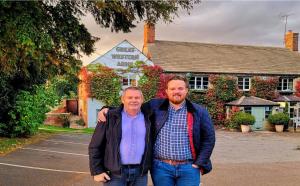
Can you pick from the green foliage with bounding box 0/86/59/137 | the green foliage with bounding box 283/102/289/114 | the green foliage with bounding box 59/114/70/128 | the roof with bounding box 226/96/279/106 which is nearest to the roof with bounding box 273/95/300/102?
the green foliage with bounding box 283/102/289/114

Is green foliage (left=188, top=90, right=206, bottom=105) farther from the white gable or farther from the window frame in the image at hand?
the window frame

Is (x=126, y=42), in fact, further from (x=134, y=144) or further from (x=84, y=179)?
(x=134, y=144)

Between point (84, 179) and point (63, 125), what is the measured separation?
2332 centimetres

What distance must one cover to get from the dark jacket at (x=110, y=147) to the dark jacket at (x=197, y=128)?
0.14 metres

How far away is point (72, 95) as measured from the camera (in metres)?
53.9

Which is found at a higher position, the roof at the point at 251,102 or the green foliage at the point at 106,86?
the green foliage at the point at 106,86

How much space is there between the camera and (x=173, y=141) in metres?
4.45

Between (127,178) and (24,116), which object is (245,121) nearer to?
(24,116)

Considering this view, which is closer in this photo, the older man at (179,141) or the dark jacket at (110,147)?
the dark jacket at (110,147)

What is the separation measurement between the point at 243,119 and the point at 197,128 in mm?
28629

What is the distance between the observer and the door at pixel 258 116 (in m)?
34.3

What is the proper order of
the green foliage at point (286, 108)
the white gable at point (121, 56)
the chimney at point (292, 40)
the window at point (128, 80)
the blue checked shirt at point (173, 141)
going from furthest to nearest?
the chimney at point (292, 40) → the green foliage at point (286, 108) → the window at point (128, 80) → the white gable at point (121, 56) → the blue checked shirt at point (173, 141)

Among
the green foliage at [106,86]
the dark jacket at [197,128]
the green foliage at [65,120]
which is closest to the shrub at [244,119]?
the green foliage at [106,86]

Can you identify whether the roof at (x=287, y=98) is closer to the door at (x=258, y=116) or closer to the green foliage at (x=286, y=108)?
the green foliage at (x=286, y=108)
